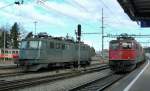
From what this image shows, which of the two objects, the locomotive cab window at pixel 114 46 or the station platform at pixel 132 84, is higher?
the locomotive cab window at pixel 114 46

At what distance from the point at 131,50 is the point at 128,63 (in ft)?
4.17

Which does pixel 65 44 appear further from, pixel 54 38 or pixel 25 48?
pixel 25 48

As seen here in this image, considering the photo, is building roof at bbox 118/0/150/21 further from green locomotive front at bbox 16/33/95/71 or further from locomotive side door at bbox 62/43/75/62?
locomotive side door at bbox 62/43/75/62

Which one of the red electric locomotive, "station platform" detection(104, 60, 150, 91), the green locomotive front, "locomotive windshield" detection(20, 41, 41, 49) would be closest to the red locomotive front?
the red electric locomotive

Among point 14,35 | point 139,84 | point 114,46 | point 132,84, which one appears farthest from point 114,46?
point 14,35

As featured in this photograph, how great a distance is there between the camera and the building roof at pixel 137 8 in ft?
79.9

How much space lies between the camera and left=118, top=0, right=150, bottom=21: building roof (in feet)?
79.9

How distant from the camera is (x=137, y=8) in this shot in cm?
2738

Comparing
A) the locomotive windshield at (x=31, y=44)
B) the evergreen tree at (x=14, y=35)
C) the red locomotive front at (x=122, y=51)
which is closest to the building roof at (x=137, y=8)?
the red locomotive front at (x=122, y=51)

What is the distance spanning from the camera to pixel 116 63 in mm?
36562

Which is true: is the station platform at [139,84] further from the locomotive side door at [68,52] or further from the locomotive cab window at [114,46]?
the locomotive side door at [68,52]

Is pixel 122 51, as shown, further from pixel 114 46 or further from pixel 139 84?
pixel 139 84

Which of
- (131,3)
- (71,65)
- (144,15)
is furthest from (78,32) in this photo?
(71,65)

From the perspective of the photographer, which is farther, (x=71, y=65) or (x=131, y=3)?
(x=71, y=65)
